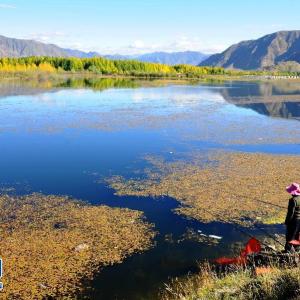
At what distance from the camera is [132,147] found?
106ft

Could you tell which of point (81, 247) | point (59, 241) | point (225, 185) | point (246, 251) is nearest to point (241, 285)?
point (246, 251)

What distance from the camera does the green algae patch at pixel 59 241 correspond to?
12.9 m

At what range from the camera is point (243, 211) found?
1897 centimetres

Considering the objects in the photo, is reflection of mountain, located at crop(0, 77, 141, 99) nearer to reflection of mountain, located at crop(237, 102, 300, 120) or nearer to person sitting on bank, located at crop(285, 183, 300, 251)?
reflection of mountain, located at crop(237, 102, 300, 120)

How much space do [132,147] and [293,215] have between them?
2017cm

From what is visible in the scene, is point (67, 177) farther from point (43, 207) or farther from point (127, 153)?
point (127, 153)

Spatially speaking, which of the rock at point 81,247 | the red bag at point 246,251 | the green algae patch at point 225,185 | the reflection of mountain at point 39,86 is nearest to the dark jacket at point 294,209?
the red bag at point 246,251

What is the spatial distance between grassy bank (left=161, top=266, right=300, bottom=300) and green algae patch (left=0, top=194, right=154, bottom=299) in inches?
109

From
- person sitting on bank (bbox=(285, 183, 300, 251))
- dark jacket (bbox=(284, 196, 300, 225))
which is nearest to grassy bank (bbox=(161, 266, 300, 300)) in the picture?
person sitting on bank (bbox=(285, 183, 300, 251))

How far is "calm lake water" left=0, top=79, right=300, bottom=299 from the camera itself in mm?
14430

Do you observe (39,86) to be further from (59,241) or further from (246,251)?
(246,251)

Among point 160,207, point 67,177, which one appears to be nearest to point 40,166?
point 67,177

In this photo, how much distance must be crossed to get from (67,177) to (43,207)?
15.8ft

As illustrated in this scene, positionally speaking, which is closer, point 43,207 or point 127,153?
point 43,207
